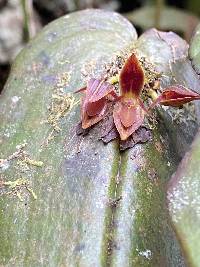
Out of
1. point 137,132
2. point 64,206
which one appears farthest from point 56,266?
point 137,132

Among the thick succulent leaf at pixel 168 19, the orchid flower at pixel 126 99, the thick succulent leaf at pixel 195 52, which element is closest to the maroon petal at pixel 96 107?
the orchid flower at pixel 126 99

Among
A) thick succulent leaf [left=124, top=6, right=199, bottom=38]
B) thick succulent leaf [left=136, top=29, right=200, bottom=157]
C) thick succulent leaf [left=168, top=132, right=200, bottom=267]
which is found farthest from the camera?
thick succulent leaf [left=124, top=6, right=199, bottom=38]

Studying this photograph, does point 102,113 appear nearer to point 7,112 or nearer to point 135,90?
point 135,90

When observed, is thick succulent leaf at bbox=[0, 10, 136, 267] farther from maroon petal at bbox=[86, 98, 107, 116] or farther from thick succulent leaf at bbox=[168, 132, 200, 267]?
thick succulent leaf at bbox=[168, 132, 200, 267]

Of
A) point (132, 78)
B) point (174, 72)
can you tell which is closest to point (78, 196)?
point (132, 78)

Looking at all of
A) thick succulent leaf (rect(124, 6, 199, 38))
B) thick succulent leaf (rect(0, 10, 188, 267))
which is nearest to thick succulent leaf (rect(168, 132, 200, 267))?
thick succulent leaf (rect(0, 10, 188, 267))

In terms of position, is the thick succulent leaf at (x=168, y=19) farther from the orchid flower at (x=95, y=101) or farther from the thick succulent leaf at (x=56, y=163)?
the orchid flower at (x=95, y=101)
